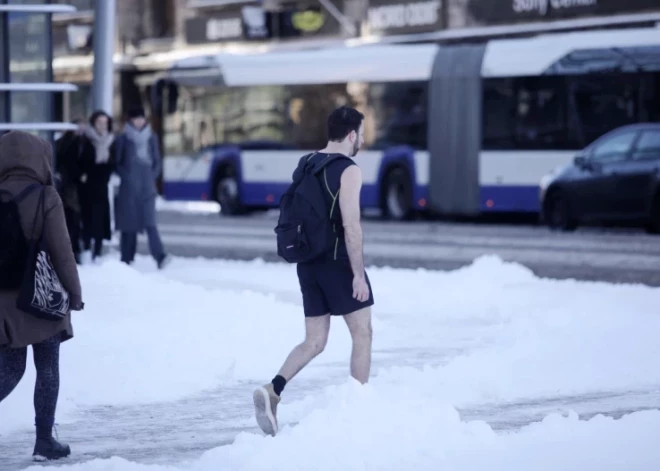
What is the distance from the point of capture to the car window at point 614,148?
23.6 m

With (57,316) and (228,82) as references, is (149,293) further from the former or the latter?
(228,82)

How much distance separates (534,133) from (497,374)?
17.9 m

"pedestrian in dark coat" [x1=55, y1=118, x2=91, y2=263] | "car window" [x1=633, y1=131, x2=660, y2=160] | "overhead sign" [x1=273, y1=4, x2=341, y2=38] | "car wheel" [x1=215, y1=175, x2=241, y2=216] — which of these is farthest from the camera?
"overhead sign" [x1=273, y1=4, x2=341, y2=38]

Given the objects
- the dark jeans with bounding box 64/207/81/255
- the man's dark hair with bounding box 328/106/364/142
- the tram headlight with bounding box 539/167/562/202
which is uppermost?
the man's dark hair with bounding box 328/106/364/142

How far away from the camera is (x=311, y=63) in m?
31.1

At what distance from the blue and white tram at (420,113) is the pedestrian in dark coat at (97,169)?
37.0 feet

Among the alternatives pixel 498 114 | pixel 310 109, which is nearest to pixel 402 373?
pixel 498 114

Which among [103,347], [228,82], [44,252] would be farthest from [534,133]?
[44,252]

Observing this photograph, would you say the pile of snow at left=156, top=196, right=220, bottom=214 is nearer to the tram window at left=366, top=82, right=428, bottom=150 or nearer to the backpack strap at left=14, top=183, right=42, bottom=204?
the tram window at left=366, top=82, right=428, bottom=150

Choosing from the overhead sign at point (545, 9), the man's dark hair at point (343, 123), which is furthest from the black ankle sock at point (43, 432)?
the overhead sign at point (545, 9)

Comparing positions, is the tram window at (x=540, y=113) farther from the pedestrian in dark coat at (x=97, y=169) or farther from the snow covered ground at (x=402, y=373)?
the pedestrian in dark coat at (x=97, y=169)

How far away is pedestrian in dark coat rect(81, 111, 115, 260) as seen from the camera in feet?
55.4

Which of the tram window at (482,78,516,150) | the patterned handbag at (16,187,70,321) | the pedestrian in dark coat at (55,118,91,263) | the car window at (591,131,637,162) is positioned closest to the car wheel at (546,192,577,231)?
the car window at (591,131,637,162)

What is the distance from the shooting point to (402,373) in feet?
32.2
